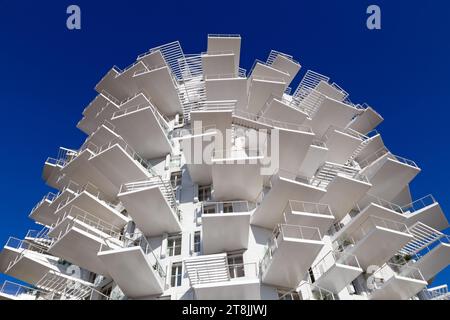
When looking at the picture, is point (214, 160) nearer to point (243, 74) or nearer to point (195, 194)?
point (195, 194)

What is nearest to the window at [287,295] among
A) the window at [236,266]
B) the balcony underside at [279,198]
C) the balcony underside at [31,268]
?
the window at [236,266]

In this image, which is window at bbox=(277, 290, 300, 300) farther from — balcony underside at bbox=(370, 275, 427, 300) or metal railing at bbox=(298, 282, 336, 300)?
balcony underside at bbox=(370, 275, 427, 300)

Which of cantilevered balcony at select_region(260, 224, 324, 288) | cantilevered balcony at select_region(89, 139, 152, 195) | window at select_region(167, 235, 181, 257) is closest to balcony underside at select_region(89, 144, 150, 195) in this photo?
cantilevered balcony at select_region(89, 139, 152, 195)

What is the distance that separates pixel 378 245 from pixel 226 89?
14.3m

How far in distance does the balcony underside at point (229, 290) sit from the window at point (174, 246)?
11.6 ft

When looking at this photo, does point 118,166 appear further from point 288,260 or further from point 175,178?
point 288,260

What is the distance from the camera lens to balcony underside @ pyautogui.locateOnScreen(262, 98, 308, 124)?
21.4 m

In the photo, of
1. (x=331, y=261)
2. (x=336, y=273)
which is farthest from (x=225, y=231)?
(x=331, y=261)

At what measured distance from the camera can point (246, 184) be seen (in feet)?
52.9

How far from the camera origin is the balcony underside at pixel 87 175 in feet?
63.2

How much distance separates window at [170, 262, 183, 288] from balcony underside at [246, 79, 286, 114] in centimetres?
1385
